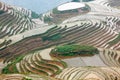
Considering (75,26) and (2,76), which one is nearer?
(2,76)

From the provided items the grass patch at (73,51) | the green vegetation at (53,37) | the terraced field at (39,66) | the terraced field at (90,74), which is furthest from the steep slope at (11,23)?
the terraced field at (90,74)

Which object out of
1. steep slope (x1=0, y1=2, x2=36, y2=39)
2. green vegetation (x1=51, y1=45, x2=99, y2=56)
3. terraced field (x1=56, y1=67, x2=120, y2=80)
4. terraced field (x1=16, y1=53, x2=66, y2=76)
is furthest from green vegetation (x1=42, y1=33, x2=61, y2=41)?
terraced field (x1=56, y1=67, x2=120, y2=80)

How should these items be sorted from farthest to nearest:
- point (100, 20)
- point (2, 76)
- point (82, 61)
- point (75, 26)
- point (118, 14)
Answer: point (118, 14) → point (100, 20) → point (75, 26) → point (82, 61) → point (2, 76)

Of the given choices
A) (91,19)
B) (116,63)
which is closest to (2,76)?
(116,63)

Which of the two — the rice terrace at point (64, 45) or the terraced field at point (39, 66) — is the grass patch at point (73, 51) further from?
the terraced field at point (39, 66)

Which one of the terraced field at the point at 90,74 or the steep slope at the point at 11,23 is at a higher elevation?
the terraced field at the point at 90,74

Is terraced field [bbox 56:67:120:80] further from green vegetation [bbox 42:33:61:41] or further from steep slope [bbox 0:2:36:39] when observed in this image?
steep slope [bbox 0:2:36:39]

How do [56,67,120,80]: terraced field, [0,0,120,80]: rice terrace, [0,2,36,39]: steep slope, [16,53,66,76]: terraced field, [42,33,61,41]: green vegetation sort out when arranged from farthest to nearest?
[0,2,36,39]: steep slope, [42,33,61,41]: green vegetation, [16,53,66,76]: terraced field, [0,0,120,80]: rice terrace, [56,67,120,80]: terraced field

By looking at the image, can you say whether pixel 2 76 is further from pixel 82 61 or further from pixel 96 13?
pixel 96 13

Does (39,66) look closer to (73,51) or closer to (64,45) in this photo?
(73,51)
